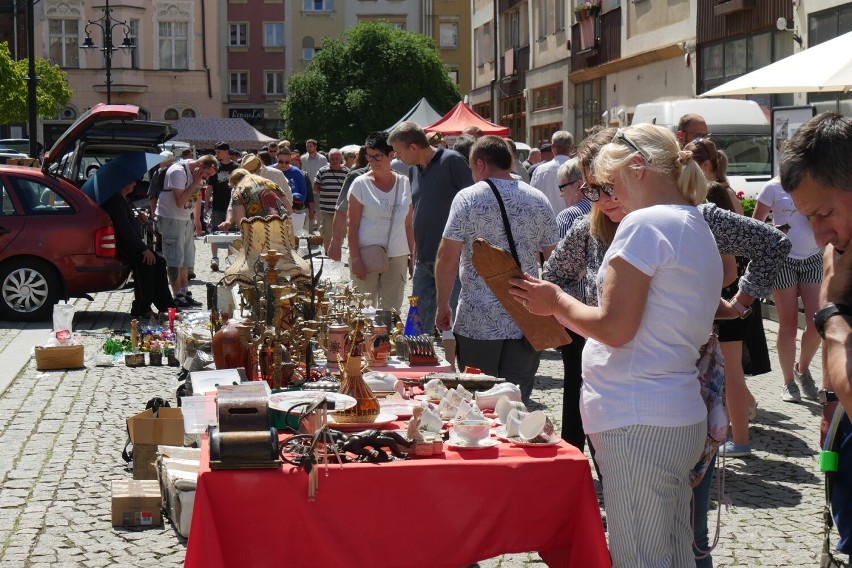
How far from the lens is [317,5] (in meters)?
69.5

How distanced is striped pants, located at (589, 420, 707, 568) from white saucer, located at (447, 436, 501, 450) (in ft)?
1.35

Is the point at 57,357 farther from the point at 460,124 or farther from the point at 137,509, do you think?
the point at 460,124

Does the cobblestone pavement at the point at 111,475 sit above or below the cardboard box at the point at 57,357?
below

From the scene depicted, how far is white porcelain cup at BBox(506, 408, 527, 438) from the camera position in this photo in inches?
168

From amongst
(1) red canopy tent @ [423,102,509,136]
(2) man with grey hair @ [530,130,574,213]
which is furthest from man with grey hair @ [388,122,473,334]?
(1) red canopy tent @ [423,102,509,136]

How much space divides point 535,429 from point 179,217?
10.9 m

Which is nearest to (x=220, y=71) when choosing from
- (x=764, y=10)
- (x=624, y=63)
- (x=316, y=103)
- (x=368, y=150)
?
(x=316, y=103)

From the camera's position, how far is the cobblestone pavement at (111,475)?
549 centimetres

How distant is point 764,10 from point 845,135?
19.7 m

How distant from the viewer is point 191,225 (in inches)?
579

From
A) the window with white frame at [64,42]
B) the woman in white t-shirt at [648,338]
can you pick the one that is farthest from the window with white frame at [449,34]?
the woman in white t-shirt at [648,338]

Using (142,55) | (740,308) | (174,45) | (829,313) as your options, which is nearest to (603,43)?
(740,308)

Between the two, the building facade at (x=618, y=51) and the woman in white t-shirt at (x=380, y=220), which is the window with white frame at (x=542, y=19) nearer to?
the building facade at (x=618, y=51)

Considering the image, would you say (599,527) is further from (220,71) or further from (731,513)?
(220,71)
